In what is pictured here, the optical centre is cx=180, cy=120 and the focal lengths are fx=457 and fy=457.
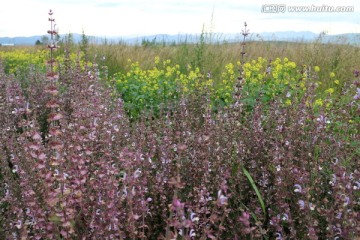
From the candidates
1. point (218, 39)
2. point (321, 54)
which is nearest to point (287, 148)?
point (321, 54)

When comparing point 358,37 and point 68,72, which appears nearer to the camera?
point 68,72

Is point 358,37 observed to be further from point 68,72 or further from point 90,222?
point 90,222

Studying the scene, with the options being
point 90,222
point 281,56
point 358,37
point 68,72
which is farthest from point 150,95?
point 358,37

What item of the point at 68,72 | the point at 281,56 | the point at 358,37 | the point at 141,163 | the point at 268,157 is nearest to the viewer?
the point at 141,163

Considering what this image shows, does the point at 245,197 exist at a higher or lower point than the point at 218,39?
lower

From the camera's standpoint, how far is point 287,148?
3.09m

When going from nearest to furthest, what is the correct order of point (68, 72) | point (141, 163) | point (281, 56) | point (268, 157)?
point (141, 163), point (268, 157), point (68, 72), point (281, 56)

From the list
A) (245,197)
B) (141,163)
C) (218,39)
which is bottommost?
(245,197)

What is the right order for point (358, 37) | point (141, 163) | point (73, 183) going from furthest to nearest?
point (358, 37) → point (141, 163) → point (73, 183)

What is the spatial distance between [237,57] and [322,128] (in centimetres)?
727

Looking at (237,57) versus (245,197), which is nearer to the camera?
(245,197)

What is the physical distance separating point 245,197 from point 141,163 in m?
0.75

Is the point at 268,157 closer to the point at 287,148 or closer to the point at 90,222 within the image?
the point at 287,148

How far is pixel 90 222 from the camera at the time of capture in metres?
2.40
